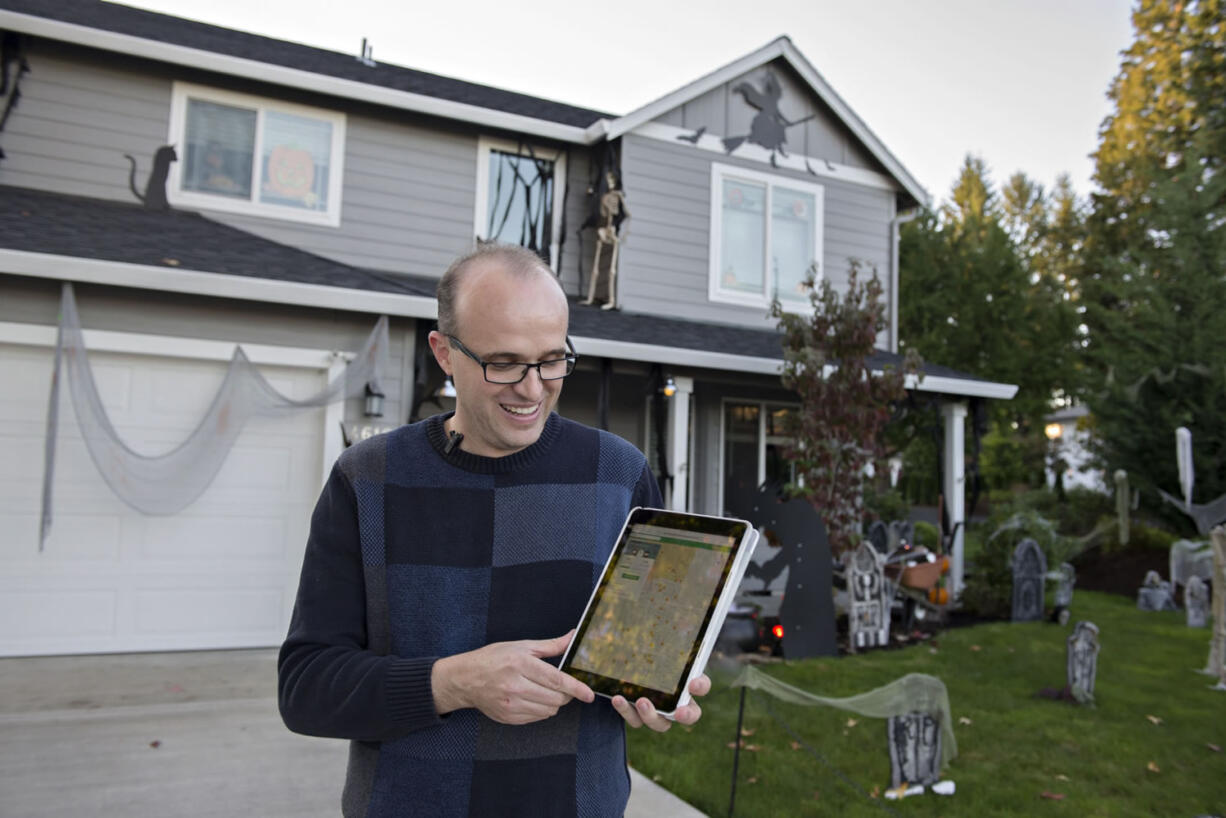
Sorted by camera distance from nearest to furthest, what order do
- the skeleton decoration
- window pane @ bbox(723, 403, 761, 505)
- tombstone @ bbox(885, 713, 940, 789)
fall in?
tombstone @ bbox(885, 713, 940, 789) → the skeleton decoration → window pane @ bbox(723, 403, 761, 505)

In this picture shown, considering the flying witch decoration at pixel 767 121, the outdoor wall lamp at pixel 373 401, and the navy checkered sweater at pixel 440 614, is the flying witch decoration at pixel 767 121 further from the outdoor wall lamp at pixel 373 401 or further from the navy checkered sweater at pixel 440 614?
the navy checkered sweater at pixel 440 614

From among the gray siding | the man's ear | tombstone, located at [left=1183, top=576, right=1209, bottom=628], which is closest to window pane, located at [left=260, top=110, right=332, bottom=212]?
the gray siding

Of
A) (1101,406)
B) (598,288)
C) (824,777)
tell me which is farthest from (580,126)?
(1101,406)

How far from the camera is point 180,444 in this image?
22.1 feet

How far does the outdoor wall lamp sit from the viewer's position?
286 inches

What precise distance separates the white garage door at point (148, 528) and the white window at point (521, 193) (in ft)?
10.6

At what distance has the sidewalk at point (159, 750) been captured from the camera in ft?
12.2

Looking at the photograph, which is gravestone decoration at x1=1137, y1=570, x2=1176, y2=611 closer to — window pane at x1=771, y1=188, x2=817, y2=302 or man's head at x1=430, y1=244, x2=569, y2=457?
window pane at x1=771, y1=188, x2=817, y2=302

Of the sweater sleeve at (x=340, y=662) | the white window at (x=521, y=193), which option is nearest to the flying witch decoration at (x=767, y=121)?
the white window at (x=521, y=193)

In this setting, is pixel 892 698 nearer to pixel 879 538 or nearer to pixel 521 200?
pixel 521 200

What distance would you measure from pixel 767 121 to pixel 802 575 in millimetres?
6142

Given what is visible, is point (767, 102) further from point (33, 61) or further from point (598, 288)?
point (33, 61)

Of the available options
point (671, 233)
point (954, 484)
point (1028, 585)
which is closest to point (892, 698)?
point (1028, 585)

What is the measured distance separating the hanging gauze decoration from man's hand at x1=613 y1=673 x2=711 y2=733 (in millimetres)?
6219
